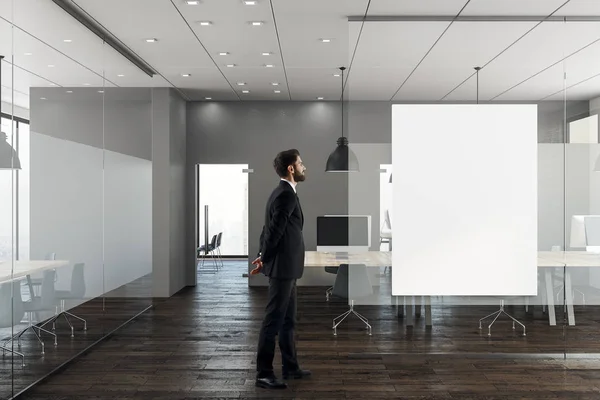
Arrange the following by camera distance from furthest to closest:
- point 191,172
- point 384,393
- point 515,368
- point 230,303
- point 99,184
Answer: point 191,172, point 230,303, point 99,184, point 515,368, point 384,393

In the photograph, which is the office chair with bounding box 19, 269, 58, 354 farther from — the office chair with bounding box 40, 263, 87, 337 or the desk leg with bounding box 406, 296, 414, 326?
the desk leg with bounding box 406, 296, 414, 326

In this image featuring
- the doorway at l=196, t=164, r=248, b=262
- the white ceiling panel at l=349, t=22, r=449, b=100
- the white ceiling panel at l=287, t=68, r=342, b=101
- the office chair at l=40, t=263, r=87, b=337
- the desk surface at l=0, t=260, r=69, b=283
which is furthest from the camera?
the doorway at l=196, t=164, r=248, b=262

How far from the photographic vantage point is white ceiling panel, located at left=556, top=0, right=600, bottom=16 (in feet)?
15.1

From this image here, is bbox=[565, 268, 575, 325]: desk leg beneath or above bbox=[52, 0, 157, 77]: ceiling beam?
beneath

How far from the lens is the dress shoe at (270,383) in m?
4.14

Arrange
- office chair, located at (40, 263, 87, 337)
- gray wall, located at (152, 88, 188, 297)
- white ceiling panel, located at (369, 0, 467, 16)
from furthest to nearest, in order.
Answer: gray wall, located at (152, 88, 188, 297) → white ceiling panel, located at (369, 0, 467, 16) → office chair, located at (40, 263, 87, 337)

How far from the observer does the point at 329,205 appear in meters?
9.78

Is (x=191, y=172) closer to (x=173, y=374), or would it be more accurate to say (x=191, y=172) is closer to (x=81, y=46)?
(x=81, y=46)

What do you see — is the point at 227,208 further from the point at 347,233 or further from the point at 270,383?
the point at 270,383

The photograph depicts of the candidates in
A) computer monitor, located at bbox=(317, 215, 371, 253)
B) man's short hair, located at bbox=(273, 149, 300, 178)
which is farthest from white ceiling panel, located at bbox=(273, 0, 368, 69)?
computer monitor, located at bbox=(317, 215, 371, 253)

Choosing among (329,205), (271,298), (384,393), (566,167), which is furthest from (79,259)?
(329,205)

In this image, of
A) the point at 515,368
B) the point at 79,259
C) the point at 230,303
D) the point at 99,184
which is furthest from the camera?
the point at 230,303

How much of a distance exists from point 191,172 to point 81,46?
15.0 ft

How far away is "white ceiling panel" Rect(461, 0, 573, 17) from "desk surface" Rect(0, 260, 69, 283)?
3.92 m
